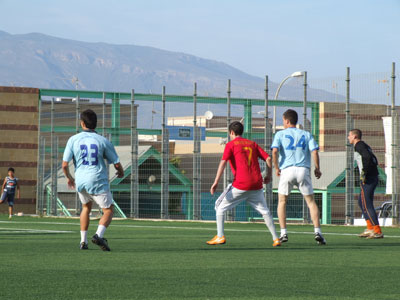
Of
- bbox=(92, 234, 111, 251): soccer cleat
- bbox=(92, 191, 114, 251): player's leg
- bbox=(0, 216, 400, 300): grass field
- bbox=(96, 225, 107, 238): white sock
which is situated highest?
bbox=(92, 191, 114, 251): player's leg

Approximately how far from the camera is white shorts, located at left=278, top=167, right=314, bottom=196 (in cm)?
1337

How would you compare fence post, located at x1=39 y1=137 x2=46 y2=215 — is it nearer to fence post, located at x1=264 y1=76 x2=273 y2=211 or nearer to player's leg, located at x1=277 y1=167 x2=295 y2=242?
fence post, located at x1=264 y1=76 x2=273 y2=211

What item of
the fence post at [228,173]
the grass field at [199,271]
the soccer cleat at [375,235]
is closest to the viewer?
the grass field at [199,271]

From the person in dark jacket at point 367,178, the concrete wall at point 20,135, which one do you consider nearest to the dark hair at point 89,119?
the person in dark jacket at point 367,178

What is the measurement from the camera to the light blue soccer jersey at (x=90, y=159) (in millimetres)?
11773

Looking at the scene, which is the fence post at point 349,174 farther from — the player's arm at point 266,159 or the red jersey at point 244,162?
the red jersey at point 244,162

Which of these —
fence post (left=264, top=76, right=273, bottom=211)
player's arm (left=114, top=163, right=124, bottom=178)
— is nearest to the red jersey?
player's arm (left=114, top=163, right=124, bottom=178)

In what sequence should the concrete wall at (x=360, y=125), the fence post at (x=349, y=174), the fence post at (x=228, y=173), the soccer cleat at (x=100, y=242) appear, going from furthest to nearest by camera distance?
the fence post at (x=228, y=173) → the concrete wall at (x=360, y=125) → the fence post at (x=349, y=174) → the soccer cleat at (x=100, y=242)

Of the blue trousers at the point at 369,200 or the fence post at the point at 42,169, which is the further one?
the fence post at the point at 42,169

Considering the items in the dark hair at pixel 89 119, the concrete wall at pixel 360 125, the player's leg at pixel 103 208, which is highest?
the concrete wall at pixel 360 125

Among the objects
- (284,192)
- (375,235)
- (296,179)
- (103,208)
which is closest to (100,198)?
(103,208)

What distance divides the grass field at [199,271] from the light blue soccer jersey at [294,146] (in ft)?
4.08

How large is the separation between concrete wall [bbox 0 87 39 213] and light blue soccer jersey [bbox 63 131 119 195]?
2352 cm

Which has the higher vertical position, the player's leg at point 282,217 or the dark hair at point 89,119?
the dark hair at point 89,119
